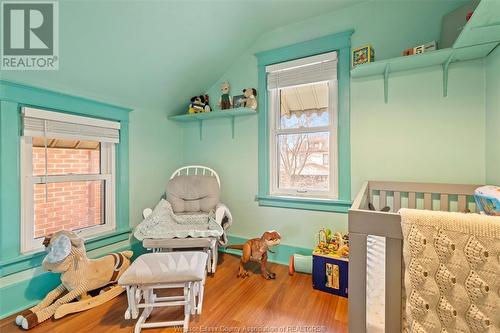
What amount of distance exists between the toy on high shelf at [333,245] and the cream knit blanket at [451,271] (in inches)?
40.3

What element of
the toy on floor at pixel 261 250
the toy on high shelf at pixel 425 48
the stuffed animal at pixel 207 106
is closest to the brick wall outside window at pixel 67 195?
the stuffed animal at pixel 207 106

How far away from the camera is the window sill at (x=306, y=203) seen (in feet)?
6.54

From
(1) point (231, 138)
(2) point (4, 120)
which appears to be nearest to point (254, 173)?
(1) point (231, 138)

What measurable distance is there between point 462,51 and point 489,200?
1002mm

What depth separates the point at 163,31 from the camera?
1.75 m

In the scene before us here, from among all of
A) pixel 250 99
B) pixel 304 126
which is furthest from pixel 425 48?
pixel 250 99

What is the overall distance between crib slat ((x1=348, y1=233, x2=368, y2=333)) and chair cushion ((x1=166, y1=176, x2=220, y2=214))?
163cm

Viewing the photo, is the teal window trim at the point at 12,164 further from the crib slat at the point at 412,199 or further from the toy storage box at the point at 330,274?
the crib slat at the point at 412,199

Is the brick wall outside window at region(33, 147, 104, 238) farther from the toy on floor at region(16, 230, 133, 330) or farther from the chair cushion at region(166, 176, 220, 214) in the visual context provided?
the chair cushion at region(166, 176, 220, 214)

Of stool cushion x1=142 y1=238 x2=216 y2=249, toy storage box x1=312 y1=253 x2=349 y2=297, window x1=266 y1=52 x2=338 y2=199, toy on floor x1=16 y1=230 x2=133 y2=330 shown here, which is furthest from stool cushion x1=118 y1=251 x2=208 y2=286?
window x1=266 y1=52 x2=338 y2=199

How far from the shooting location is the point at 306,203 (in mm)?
2139

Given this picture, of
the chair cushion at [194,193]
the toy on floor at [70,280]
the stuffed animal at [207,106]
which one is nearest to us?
the toy on floor at [70,280]

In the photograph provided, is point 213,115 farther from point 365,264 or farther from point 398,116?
point 365,264

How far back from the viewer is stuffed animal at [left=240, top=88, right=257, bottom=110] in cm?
231
